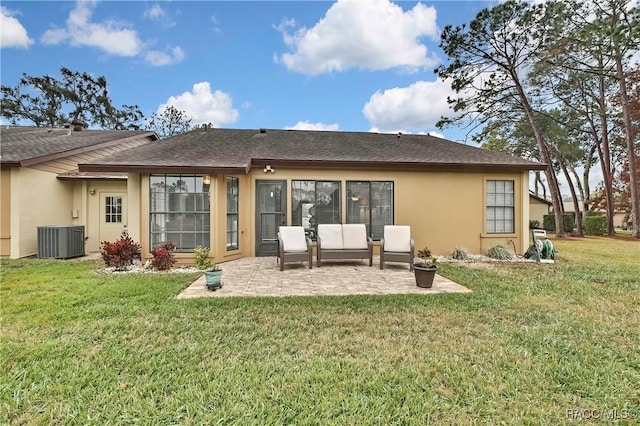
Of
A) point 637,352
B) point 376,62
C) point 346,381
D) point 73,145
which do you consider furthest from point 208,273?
point 376,62

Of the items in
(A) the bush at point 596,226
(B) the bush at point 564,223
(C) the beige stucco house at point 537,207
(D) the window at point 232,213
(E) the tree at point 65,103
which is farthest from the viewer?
(C) the beige stucco house at point 537,207

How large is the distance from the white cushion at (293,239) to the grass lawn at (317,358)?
2.59 meters

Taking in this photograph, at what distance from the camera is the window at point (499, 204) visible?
9422 millimetres

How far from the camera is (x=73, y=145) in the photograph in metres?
10.8

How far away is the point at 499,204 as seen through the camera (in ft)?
31.0

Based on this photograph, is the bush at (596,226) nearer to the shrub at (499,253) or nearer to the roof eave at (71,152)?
the shrub at (499,253)

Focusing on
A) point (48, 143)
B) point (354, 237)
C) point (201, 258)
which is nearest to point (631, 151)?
point (354, 237)

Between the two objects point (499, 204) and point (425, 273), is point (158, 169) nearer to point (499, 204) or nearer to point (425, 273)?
point (425, 273)

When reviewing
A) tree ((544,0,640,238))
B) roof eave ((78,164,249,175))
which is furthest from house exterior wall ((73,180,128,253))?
tree ((544,0,640,238))

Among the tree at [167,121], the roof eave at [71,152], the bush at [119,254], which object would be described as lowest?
the bush at [119,254]

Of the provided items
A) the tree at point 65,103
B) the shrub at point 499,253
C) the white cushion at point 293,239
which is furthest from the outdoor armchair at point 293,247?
the tree at point 65,103

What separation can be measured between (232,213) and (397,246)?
4.36 metres

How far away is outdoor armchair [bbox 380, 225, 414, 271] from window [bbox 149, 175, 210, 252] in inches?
172

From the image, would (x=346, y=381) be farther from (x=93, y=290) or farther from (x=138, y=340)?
(x=93, y=290)
